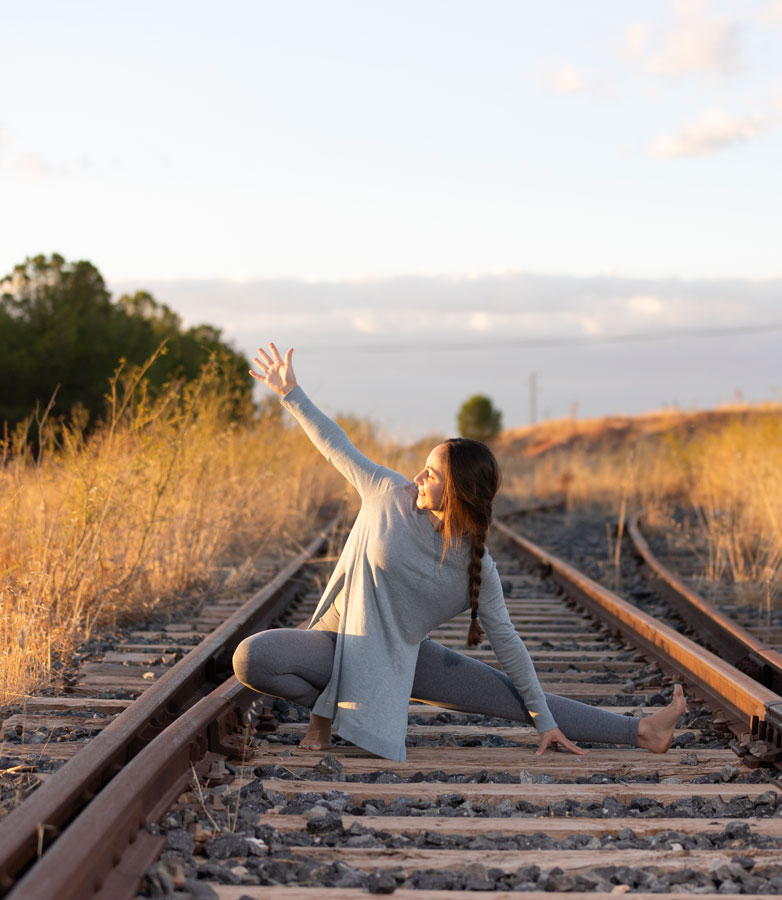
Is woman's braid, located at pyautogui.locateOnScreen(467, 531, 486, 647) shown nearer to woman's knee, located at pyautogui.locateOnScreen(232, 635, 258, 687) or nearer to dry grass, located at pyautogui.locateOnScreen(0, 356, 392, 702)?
woman's knee, located at pyautogui.locateOnScreen(232, 635, 258, 687)

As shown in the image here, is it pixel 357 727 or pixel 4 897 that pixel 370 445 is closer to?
pixel 357 727

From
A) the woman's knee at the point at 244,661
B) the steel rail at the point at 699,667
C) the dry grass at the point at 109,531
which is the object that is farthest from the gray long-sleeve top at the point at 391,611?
the dry grass at the point at 109,531

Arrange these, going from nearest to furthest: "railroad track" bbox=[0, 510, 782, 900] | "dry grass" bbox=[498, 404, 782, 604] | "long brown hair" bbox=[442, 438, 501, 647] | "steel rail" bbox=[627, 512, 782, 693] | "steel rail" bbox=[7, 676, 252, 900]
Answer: "steel rail" bbox=[7, 676, 252, 900] → "railroad track" bbox=[0, 510, 782, 900] → "long brown hair" bbox=[442, 438, 501, 647] → "steel rail" bbox=[627, 512, 782, 693] → "dry grass" bbox=[498, 404, 782, 604]

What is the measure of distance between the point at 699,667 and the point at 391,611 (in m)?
1.87

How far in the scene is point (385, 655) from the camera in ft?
12.2

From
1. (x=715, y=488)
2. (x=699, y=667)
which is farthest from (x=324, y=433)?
(x=715, y=488)

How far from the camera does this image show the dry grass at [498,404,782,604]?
30.1 ft

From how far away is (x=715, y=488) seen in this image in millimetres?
16156

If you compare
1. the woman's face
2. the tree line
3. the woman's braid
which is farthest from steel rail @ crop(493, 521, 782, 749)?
the tree line

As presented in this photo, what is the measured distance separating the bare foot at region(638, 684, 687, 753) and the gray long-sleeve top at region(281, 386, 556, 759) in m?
0.36

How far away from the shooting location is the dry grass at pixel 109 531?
17.4 feet

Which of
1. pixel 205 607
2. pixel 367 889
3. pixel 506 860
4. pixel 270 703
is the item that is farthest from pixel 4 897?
pixel 205 607

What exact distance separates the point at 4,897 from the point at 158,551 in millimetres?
5083

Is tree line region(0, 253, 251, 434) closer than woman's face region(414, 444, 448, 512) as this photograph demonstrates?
No
